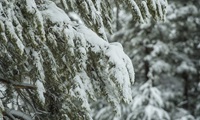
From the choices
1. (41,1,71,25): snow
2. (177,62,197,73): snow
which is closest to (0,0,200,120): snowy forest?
(41,1,71,25): snow

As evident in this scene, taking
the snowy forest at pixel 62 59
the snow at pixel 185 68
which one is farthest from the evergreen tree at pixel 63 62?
the snow at pixel 185 68

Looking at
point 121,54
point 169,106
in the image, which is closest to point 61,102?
point 121,54

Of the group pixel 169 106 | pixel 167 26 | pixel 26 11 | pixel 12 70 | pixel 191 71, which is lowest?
pixel 169 106

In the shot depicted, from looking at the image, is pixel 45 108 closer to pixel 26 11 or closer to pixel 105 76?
pixel 105 76

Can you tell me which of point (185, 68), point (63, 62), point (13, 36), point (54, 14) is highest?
point (54, 14)

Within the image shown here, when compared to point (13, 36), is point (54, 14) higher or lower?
higher

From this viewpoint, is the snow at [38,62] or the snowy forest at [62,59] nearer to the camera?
the snowy forest at [62,59]

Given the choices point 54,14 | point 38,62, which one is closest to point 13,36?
point 38,62

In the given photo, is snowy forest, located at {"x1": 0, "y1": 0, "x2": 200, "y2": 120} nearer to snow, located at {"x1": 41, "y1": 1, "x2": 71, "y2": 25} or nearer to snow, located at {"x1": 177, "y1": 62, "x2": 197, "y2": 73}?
snow, located at {"x1": 41, "y1": 1, "x2": 71, "y2": 25}

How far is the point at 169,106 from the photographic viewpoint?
36.1ft

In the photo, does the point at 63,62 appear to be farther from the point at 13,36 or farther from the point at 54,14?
the point at 13,36

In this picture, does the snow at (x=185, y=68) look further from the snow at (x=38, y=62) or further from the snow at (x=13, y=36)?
the snow at (x=13, y=36)

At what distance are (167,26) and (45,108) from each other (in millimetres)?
8110

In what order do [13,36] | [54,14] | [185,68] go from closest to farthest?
1. [13,36]
2. [54,14]
3. [185,68]
